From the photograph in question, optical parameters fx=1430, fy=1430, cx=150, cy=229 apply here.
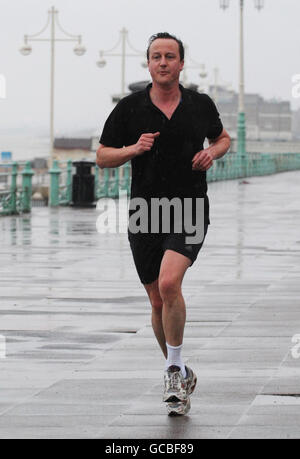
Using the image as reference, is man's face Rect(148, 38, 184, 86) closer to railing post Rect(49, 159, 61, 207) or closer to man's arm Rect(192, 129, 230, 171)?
man's arm Rect(192, 129, 230, 171)

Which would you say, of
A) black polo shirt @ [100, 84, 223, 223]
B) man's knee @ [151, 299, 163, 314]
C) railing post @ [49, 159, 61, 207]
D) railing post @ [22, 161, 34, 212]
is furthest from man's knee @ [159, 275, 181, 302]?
railing post @ [49, 159, 61, 207]

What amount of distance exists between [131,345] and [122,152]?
2.59 metres

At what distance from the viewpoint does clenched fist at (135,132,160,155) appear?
296 inches

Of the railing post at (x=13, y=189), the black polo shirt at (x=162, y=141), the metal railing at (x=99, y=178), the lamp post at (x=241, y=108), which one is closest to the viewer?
the black polo shirt at (x=162, y=141)

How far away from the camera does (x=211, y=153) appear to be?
7.74 m

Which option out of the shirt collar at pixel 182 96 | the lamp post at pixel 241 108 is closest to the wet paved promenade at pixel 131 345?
the shirt collar at pixel 182 96

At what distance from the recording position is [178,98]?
7.82 meters

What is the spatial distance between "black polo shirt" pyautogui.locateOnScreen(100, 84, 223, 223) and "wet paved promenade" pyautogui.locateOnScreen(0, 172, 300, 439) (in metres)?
1.14

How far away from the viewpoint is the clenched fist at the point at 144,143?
7508 mm

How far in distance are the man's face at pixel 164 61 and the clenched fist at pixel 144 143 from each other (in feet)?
1.14

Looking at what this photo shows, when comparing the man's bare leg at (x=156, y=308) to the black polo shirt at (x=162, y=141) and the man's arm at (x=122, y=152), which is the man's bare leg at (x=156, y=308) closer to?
the black polo shirt at (x=162, y=141)

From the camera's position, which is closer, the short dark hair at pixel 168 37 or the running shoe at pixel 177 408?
the running shoe at pixel 177 408
